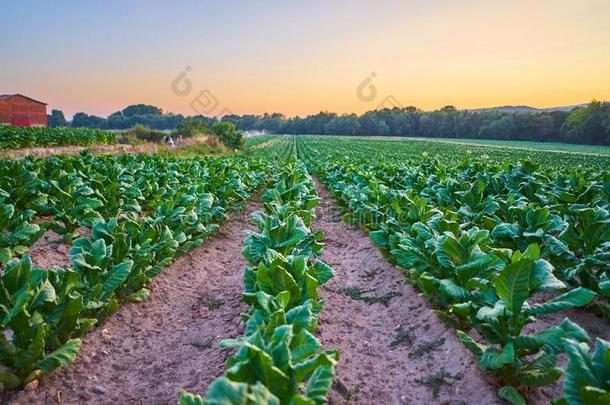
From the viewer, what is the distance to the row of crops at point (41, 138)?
1052 inches

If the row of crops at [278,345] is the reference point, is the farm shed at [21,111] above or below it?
above

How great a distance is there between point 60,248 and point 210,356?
4.08 meters

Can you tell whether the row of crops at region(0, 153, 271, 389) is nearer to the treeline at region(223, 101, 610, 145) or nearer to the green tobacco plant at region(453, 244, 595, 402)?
the green tobacco plant at region(453, 244, 595, 402)

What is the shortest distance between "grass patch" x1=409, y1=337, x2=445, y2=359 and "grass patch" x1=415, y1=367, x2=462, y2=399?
370 mm

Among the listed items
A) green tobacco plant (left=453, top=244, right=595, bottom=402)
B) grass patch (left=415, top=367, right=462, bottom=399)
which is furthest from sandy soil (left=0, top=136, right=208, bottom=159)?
green tobacco plant (left=453, top=244, right=595, bottom=402)

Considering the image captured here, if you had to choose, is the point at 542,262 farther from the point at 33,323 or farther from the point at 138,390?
the point at 33,323

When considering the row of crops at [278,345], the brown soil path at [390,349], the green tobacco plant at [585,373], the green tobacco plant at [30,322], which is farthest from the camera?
the brown soil path at [390,349]

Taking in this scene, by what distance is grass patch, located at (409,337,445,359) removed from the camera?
376 centimetres

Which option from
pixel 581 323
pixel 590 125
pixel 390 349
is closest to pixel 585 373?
pixel 390 349

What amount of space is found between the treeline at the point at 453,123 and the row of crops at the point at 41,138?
1732 centimetres

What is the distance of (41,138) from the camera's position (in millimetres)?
30078

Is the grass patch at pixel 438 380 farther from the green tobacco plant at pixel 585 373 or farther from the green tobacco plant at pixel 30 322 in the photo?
the green tobacco plant at pixel 30 322

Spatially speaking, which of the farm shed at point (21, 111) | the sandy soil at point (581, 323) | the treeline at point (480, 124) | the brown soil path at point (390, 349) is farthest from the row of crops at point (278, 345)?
the treeline at point (480, 124)

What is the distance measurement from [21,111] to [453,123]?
76.8 m
